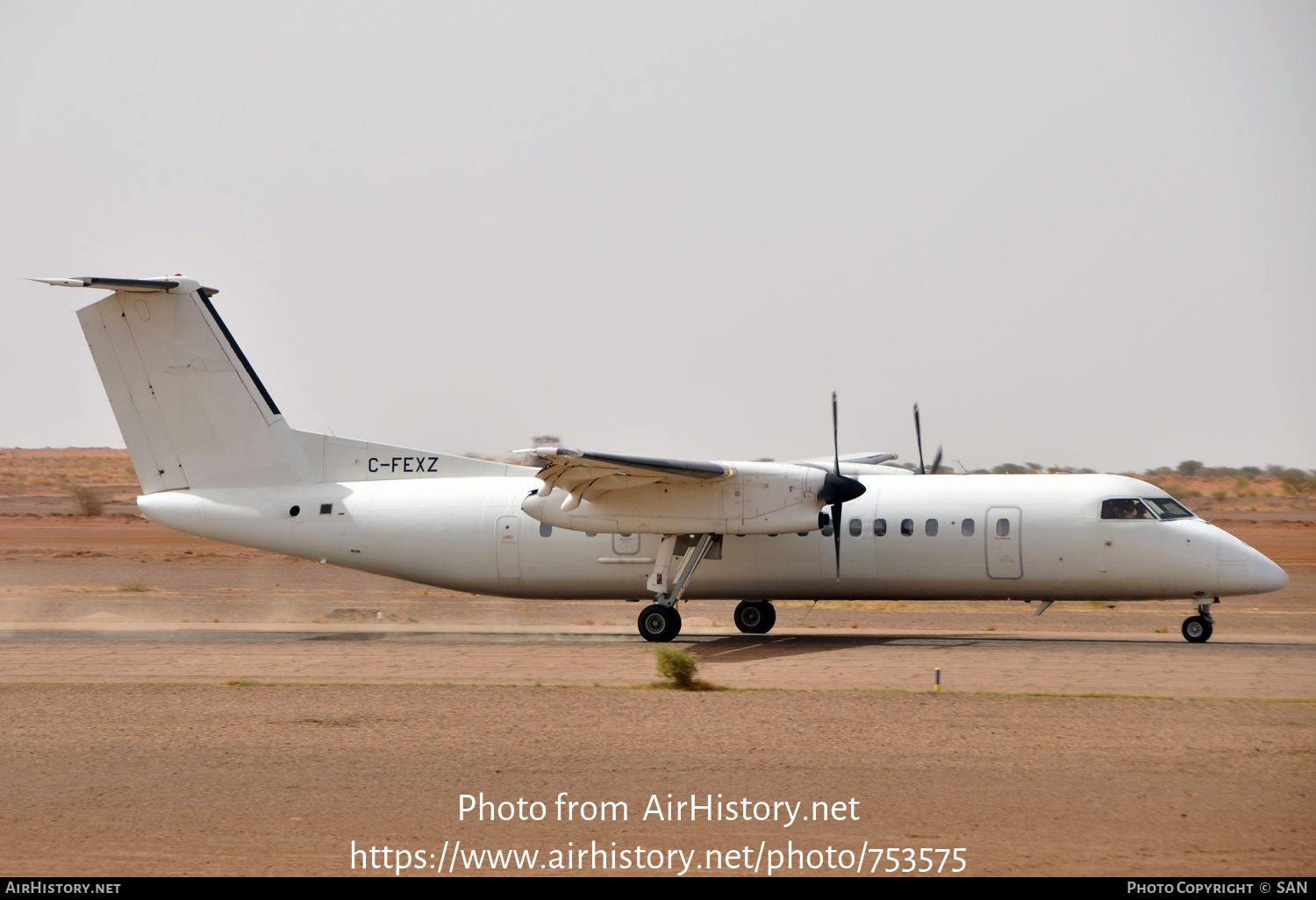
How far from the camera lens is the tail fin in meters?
24.6

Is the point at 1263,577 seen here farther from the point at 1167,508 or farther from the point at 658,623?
the point at 658,623

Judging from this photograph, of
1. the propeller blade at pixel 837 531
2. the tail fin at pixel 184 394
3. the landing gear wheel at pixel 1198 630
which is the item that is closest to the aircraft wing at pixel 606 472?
the propeller blade at pixel 837 531

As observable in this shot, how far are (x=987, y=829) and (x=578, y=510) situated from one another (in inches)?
540

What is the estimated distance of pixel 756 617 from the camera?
25.4 meters

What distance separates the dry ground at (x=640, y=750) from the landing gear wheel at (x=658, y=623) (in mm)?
486

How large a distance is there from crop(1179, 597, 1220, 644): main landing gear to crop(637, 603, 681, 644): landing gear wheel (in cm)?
856

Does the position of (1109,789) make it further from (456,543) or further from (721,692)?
(456,543)

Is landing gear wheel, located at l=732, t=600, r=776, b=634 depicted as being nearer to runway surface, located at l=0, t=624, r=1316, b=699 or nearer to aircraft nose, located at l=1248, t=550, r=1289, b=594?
runway surface, located at l=0, t=624, r=1316, b=699

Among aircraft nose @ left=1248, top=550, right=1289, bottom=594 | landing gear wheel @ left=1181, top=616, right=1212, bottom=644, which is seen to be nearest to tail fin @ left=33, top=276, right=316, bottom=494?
landing gear wheel @ left=1181, top=616, right=1212, bottom=644

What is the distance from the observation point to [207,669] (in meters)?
19.2

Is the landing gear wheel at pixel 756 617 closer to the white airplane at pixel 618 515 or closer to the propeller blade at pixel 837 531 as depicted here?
the white airplane at pixel 618 515

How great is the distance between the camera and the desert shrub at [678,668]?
55.2 ft
